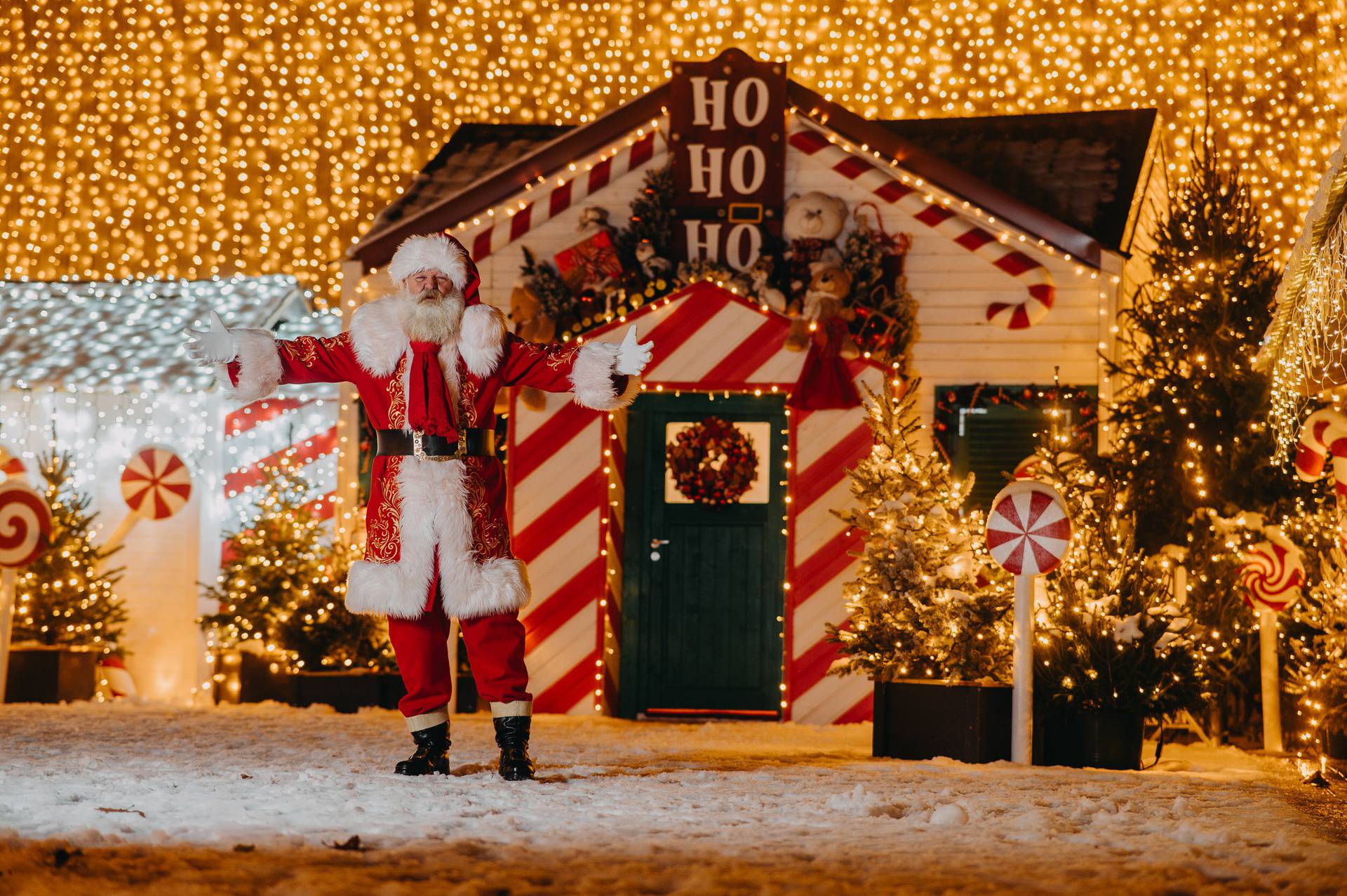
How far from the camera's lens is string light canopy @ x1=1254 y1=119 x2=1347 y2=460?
5.07m

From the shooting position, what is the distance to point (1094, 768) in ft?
26.0

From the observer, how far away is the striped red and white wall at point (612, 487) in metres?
10.6

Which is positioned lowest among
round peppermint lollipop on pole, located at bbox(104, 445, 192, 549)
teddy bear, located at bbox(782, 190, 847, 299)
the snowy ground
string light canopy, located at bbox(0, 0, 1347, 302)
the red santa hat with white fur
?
the snowy ground

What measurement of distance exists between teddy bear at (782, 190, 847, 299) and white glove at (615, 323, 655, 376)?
179 inches

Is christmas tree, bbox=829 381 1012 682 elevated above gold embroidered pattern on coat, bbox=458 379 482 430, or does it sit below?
below

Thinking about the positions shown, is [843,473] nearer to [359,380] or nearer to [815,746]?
[815,746]

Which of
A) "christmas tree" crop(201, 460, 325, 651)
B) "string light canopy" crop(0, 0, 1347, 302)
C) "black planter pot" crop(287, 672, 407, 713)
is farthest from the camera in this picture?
"string light canopy" crop(0, 0, 1347, 302)

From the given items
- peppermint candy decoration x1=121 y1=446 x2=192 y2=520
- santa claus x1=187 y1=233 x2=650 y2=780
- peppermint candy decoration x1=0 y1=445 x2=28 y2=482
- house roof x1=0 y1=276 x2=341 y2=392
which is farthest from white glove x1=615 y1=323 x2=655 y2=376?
peppermint candy decoration x1=0 y1=445 x2=28 y2=482

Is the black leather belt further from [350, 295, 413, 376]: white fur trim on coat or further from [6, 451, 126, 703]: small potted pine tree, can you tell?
[6, 451, 126, 703]: small potted pine tree

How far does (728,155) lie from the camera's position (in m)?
11.3

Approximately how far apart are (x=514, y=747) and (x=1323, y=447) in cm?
513

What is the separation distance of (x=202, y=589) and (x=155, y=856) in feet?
30.3

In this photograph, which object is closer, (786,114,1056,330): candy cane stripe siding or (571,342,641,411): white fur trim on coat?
(571,342,641,411): white fur trim on coat

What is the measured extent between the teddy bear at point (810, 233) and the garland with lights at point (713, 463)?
1145mm
